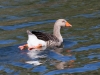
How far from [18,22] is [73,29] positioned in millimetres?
2675

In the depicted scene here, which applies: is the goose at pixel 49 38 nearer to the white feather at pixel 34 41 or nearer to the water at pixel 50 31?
the white feather at pixel 34 41

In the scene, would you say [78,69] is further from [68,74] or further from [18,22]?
[18,22]

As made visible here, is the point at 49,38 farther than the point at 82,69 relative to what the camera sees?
Yes

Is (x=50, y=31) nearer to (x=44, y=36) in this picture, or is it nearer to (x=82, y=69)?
(x=44, y=36)

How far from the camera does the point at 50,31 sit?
1694cm

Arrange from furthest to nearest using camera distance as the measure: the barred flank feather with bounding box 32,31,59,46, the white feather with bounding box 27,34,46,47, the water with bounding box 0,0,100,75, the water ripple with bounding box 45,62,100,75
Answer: the white feather with bounding box 27,34,46,47
the barred flank feather with bounding box 32,31,59,46
the water with bounding box 0,0,100,75
the water ripple with bounding box 45,62,100,75

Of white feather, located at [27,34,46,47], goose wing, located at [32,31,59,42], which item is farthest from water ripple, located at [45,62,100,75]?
white feather, located at [27,34,46,47]

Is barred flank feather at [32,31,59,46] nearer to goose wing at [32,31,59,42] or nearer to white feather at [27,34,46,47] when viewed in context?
goose wing at [32,31,59,42]

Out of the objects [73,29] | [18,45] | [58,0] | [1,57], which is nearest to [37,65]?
[1,57]

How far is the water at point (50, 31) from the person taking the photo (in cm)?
1211

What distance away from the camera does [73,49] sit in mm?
14203

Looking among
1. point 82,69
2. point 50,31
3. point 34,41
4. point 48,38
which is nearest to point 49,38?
point 48,38

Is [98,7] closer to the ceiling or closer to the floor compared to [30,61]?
closer to the ceiling

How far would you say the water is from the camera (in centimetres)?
1211
